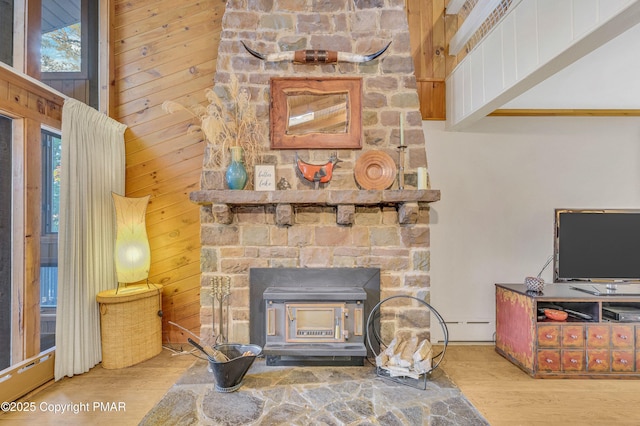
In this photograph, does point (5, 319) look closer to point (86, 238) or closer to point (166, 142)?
point (86, 238)

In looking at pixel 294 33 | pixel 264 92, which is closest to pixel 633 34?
pixel 294 33

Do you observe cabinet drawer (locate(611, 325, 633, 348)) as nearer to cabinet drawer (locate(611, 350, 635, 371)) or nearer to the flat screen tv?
cabinet drawer (locate(611, 350, 635, 371))

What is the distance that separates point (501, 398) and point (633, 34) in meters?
2.39

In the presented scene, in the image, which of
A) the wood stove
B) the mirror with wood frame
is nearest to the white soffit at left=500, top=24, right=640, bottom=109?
the mirror with wood frame

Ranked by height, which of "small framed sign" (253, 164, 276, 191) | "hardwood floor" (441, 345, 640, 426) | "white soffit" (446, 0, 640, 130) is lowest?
"hardwood floor" (441, 345, 640, 426)

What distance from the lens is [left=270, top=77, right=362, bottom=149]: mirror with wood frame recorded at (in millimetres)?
2467

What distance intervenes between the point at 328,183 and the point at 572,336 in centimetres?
216

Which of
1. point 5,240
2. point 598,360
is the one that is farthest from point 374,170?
point 5,240

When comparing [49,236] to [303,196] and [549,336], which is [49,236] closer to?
[303,196]

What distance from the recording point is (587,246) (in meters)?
2.57

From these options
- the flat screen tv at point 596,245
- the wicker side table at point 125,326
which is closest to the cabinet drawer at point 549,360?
the flat screen tv at point 596,245

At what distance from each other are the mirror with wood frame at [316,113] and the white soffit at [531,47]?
95 cm

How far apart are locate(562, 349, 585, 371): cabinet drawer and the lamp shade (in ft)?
10.9

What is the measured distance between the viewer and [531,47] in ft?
6.15
